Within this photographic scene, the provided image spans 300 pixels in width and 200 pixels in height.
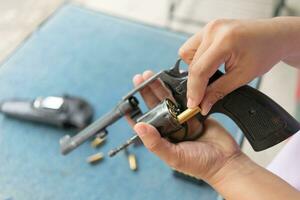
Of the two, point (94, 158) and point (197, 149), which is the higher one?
point (197, 149)

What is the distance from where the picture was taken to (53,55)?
1310 millimetres

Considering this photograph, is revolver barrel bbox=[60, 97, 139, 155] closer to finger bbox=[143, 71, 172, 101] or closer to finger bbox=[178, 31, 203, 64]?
finger bbox=[143, 71, 172, 101]

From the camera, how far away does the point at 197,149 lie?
0.79 m

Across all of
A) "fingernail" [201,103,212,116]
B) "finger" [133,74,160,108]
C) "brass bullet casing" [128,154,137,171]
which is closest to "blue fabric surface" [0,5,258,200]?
"brass bullet casing" [128,154,137,171]

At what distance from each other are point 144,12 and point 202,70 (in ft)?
4.92

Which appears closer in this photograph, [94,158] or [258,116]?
[258,116]

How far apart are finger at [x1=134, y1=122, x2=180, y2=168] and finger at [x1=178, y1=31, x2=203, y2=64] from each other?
0.15 meters

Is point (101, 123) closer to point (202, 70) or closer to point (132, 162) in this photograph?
point (132, 162)

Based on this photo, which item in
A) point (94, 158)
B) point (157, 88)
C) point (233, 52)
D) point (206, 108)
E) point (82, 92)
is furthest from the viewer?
point (82, 92)

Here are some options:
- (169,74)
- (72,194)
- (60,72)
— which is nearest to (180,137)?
(169,74)

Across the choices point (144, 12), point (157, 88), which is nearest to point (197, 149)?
point (157, 88)

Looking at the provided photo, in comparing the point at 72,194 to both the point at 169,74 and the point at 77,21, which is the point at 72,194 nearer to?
the point at 169,74

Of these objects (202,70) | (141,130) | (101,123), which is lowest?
(101,123)

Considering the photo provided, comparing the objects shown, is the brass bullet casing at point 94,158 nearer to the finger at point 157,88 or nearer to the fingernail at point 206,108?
the finger at point 157,88
